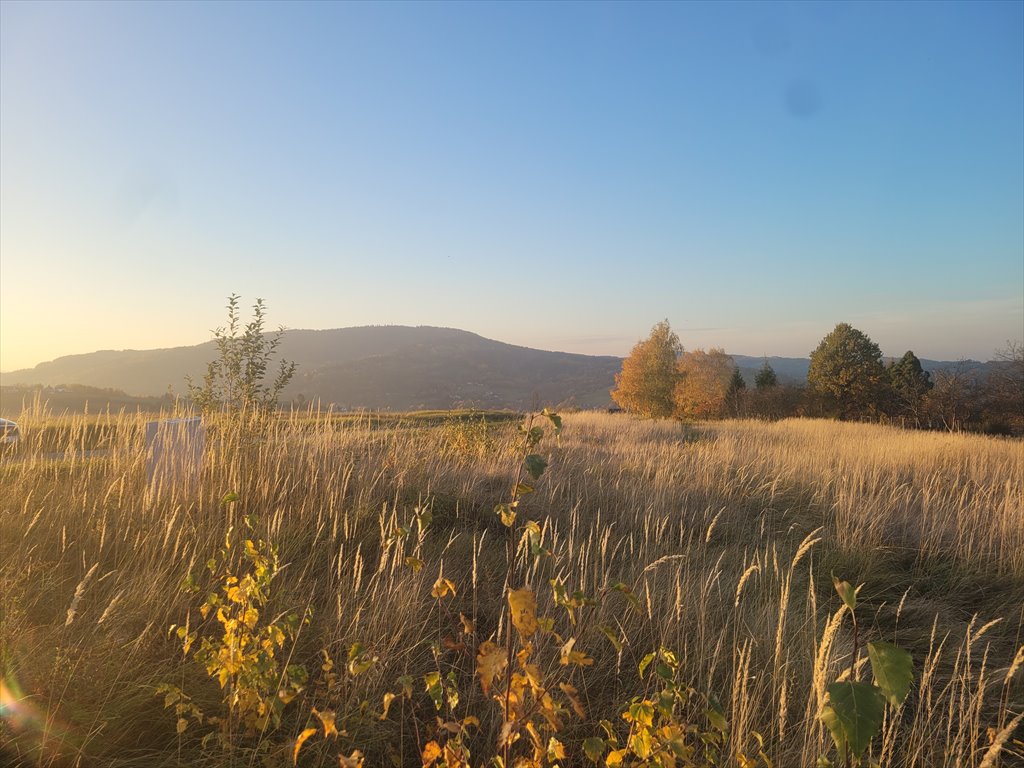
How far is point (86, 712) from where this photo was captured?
6.25 feet

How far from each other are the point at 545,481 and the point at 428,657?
3.26 meters

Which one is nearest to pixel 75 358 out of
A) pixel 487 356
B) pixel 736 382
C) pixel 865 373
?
pixel 487 356

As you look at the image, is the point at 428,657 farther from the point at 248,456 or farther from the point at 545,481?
the point at 545,481

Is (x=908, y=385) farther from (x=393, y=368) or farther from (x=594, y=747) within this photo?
(x=393, y=368)

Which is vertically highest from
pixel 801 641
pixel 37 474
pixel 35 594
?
pixel 37 474

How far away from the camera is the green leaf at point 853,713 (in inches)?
43.3

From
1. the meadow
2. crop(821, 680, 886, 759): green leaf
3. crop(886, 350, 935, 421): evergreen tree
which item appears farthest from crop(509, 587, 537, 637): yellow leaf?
crop(886, 350, 935, 421): evergreen tree

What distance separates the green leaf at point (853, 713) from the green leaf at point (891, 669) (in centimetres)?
3

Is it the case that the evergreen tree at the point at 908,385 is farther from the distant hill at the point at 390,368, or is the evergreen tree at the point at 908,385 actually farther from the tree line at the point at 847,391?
the distant hill at the point at 390,368

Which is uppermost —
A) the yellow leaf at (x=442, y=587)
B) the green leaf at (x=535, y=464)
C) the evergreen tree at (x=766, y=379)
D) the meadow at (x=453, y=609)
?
the evergreen tree at (x=766, y=379)

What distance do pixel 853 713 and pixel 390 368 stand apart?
3944 inches

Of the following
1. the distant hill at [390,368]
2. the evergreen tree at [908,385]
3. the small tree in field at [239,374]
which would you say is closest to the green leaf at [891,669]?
the small tree in field at [239,374]

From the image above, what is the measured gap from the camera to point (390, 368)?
98.6 meters

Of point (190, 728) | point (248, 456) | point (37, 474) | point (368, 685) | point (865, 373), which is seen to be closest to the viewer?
point (190, 728)
